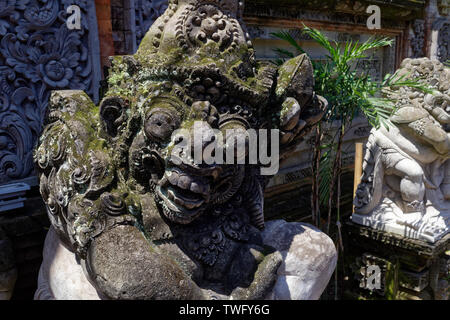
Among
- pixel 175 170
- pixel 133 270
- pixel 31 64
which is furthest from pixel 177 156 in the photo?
pixel 31 64

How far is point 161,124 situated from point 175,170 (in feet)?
0.61

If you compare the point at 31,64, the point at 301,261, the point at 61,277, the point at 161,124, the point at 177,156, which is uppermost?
the point at 31,64

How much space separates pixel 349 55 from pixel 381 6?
305cm

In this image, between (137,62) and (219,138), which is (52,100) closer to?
(137,62)

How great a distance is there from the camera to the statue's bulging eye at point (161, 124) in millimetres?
1521

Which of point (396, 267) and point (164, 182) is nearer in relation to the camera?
point (164, 182)

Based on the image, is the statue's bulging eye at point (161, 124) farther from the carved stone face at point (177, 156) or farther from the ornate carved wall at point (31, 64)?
the ornate carved wall at point (31, 64)

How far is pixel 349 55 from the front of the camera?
→ 293 cm

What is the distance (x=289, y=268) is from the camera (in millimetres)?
1746

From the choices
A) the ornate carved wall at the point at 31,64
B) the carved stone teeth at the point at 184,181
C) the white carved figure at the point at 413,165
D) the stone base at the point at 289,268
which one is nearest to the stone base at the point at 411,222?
the white carved figure at the point at 413,165

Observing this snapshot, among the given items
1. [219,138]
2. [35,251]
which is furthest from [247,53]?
[35,251]

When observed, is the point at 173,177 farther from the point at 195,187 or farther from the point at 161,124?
the point at 161,124

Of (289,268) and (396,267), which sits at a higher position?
(289,268)

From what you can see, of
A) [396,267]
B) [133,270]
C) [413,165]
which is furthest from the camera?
[396,267]
